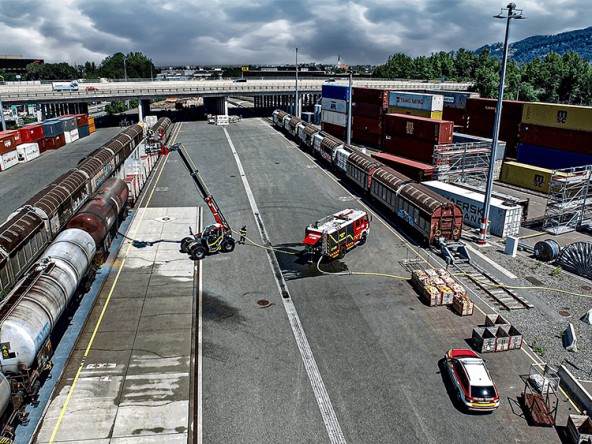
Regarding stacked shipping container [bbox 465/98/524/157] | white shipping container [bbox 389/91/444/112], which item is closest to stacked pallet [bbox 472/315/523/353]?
stacked shipping container [bbox 465/98/524/157]

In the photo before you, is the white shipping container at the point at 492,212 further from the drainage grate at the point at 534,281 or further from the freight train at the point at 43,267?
the freight train at the point at 43,267

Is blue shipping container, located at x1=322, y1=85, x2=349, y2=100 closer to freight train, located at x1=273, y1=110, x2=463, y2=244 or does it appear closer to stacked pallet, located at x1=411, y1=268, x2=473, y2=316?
freight train, located at x1=273, y1=110, x2=463, y2=244

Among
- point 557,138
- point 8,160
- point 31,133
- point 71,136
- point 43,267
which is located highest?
point 557,138

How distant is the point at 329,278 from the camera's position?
3039 centimetres

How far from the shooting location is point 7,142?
61062 millimetres

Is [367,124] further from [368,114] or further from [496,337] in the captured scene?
[496,337]

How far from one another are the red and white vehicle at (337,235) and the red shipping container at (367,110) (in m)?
40.1

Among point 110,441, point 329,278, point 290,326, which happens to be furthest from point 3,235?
point 329,278

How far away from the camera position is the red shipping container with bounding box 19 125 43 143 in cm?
6738

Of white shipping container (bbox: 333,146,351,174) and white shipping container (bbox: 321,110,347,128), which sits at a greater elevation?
white shipping container (bbox: 321,110,347,128)

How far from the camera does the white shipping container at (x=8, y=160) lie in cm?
5952

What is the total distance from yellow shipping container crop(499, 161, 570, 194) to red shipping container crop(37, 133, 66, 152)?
222 feet

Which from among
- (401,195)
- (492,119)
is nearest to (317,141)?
(492,119)

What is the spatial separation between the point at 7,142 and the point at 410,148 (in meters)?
54.0
